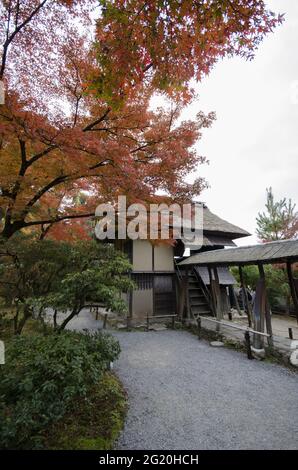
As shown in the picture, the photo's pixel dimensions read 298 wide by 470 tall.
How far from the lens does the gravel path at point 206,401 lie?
3703mm

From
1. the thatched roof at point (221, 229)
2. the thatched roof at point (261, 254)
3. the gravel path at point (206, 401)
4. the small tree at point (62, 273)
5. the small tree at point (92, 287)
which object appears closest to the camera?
the gravel path at point (206, 401)

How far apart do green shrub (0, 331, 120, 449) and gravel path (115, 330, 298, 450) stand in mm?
1272

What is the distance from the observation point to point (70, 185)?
773 cm

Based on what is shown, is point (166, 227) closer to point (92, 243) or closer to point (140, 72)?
point (92, 243)

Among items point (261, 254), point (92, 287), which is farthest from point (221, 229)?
point (92, 287)

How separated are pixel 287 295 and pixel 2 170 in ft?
53.0

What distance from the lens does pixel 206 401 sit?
4.88 metres

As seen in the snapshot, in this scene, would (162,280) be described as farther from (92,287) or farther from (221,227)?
(92,287)

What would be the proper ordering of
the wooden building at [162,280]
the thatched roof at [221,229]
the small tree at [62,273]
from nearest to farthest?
the small tree at [62,273] < the wooden building at [162,280] < the thatched roof at [221,229]

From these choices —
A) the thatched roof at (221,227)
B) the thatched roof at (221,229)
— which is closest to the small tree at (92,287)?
the thatched roof at (221,229)

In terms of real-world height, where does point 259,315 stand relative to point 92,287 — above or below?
below

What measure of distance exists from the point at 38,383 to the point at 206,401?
3522mm

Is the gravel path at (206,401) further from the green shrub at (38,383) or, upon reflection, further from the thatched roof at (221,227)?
the thatched roof at (221,227)

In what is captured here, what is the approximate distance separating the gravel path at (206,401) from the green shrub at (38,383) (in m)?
1.27
